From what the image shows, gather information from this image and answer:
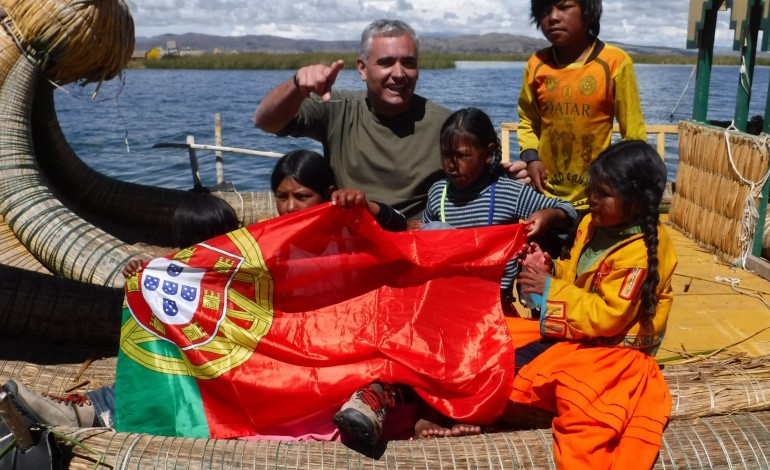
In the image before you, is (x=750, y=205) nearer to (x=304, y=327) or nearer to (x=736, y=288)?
(x=736, y=288)

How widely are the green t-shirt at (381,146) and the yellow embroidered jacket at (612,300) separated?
96 cm

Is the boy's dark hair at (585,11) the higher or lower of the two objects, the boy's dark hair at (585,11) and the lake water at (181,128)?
the higher

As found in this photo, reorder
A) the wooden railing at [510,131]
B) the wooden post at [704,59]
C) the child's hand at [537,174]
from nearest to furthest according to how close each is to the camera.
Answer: the child's hand at [537,174]
the wooden post at [704,59]
the wooden railing at [510,131]

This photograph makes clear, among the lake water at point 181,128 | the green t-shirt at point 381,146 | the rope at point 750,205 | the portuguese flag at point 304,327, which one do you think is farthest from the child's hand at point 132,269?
the rope at point 750,205

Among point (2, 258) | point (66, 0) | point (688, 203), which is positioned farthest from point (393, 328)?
point (688, 203)

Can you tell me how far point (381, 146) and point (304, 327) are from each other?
96cm

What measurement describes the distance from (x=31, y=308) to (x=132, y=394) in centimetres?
114

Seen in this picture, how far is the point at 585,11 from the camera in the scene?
10.3 feet

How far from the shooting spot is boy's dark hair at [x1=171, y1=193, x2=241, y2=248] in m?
3.06

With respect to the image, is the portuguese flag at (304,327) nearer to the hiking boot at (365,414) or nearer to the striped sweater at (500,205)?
the hiking boot at (365,414)

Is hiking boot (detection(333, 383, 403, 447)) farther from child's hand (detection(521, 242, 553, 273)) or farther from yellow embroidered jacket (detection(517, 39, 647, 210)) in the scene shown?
yellow embroidered jacket (detection(517, 39, 647, 210))

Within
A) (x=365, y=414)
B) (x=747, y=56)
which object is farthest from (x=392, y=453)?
(x=747, y=56)

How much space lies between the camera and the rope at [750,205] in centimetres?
560

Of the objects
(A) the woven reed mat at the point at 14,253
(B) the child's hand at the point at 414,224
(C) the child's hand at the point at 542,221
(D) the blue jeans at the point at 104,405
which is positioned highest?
(C) the child's hand at the point at 542,221
